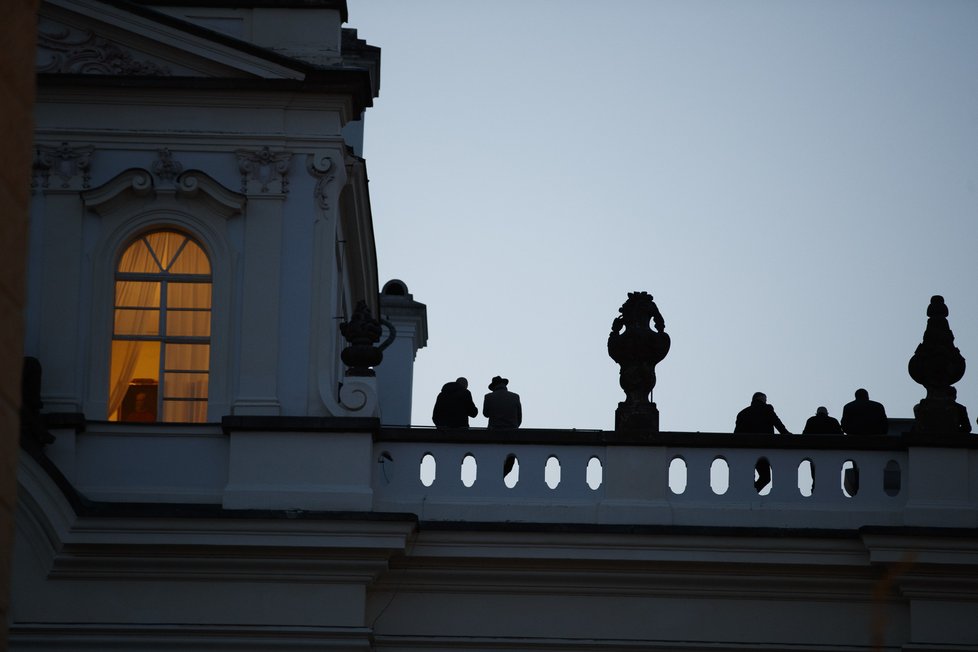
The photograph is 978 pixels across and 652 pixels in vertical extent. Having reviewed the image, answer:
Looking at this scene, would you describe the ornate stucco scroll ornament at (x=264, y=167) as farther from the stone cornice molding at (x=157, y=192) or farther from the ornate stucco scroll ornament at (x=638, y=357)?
the ornate stucco scroll ornament at (x=638, y=357)

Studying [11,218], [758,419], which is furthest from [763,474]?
[11,218]

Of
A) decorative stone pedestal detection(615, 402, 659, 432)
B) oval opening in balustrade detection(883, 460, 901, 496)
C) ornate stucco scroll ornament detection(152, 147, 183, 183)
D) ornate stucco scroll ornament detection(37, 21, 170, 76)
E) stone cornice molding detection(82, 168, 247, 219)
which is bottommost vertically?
oval opening in balustrade detection(883, 460, 901, 496)

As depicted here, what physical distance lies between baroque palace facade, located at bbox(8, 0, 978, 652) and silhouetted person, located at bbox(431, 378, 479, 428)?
0.79 meters

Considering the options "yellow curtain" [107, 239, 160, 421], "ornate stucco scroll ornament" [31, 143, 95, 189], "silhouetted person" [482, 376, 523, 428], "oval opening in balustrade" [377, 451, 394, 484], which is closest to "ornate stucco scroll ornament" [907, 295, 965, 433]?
"silhouetted person" [482, 376, 523, 428]

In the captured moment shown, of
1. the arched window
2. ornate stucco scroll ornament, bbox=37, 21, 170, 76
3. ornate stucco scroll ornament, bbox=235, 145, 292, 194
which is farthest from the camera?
ornate stucco scroll ornament, bbox=37, 21, 170, 76

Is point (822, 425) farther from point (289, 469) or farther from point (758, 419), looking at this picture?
point (289, 469)

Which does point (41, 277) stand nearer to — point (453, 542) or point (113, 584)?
point (113, 584)

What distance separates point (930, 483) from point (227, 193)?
24.7ft

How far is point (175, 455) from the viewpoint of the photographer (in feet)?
61.4

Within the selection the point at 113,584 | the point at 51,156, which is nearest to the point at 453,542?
the point at 113,584

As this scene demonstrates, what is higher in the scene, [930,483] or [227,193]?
[227,193]

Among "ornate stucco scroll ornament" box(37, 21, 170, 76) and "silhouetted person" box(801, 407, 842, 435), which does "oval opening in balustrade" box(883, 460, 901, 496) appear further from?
"ornate stucco scroll ornament" box(37, 21, 170, 76)

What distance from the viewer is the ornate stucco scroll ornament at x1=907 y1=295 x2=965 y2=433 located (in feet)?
61.3

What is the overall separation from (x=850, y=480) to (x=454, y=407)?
4030 mm
